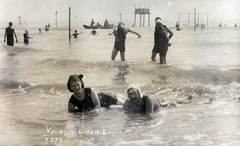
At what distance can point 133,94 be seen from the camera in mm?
3072

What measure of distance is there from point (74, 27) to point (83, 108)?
1106mm

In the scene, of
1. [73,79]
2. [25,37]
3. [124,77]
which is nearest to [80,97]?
[73,79]

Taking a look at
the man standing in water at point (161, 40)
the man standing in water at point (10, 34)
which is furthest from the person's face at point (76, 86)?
the man standing in water at point (10, 34)

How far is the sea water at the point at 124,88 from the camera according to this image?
2.76 metres

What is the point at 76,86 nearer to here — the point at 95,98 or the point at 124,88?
the point at 95,98

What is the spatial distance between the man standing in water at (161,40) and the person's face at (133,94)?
0.67 m

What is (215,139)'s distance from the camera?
270 cm

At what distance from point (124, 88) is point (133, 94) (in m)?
0.33

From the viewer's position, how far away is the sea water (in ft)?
9.04

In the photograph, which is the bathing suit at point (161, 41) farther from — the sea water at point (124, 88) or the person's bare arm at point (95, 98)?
the person's bare arm at point (95, 98)

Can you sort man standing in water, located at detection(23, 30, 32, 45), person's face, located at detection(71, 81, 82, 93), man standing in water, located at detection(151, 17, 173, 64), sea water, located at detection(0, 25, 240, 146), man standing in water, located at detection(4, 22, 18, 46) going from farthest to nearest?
A: man standing in water, located at detection(23, 30, 32, 45), man standing in water, located at detection(4, 22, 18, 46), man standing in water, located at detection(151, 17, 173, 64), person's face, located at detection(71, 81, 82, 93), sea water, located at detection(0, 25, 240, 146)

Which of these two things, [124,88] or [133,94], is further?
[124,88]

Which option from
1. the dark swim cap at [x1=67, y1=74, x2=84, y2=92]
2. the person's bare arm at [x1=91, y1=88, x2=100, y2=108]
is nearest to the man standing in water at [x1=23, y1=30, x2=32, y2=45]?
the dark swim cap at [x1=67, y1=74, x2=84, y2=92]

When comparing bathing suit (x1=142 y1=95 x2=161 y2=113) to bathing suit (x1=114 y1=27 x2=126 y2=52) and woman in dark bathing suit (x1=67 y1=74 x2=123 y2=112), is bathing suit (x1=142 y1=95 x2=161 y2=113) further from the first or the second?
bathing suit (x1=114 y1=27 x2=126 y2=52)
